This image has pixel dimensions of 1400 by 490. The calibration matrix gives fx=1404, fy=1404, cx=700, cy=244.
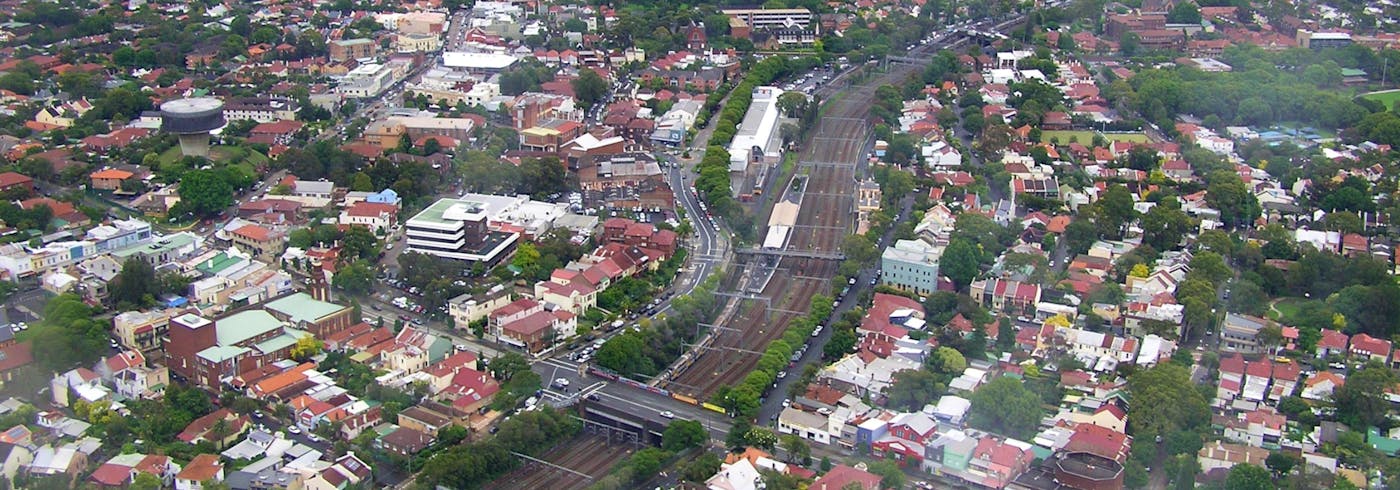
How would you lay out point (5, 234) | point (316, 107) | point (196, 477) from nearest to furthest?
point (196, 477) → point (5, 234) → point (316, 107)

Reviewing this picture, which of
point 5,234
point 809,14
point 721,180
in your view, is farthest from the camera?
point 809,14

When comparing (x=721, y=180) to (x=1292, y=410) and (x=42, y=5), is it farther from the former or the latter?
(x=42, y=5)

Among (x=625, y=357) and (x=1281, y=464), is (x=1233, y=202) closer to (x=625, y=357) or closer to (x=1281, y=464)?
(x=1281, y=464)

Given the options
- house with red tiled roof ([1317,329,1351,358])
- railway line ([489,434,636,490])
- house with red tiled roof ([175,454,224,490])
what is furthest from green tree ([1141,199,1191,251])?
house with red tiled roof ([175,454,224,490])

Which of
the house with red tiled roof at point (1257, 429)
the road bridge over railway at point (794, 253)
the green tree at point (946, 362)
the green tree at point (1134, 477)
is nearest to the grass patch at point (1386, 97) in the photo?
the road bridge over railway at point (794, 253)

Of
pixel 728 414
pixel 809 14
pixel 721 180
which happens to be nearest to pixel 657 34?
pixel 809 14

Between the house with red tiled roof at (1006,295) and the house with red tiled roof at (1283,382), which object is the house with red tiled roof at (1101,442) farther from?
the house with red tiled roof at (1006,295)

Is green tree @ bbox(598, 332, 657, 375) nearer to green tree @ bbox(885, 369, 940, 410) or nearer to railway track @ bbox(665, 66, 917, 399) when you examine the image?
railway track @ bbox(665, 66, 917, 399)
